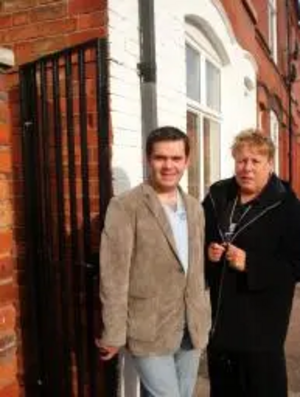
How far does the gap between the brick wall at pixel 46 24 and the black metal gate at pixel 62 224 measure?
15 centimetres

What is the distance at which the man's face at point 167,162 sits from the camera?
249 centimetres

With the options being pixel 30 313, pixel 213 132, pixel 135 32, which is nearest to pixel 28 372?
pixel 30 313

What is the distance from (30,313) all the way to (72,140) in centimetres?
115

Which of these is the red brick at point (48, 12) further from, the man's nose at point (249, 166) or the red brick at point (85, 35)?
the man's nose at point (249, 166)

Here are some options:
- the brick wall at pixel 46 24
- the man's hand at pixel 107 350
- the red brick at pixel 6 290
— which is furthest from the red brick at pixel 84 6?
the man's hand at pixel 107 350

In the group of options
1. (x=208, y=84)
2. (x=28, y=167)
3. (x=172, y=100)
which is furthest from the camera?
(x=208, y=84)

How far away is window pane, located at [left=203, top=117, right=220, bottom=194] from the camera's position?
5.98 meters

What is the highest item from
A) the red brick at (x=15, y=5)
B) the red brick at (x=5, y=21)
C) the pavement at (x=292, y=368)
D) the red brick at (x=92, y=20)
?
the red brick at (x=15, y=5)

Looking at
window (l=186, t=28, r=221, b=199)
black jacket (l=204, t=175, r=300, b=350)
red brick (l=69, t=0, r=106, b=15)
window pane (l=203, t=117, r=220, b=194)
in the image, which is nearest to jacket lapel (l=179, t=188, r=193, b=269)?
black jacket (l=204, t=175, r=300, b=350)

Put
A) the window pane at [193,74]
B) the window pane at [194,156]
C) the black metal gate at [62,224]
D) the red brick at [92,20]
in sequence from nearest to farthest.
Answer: the black metal gate at [62,224], the red brick at [92,20], the window pane at [193,74], the window pane at [194,156]

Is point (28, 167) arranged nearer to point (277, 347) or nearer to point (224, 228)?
point (224, 228)

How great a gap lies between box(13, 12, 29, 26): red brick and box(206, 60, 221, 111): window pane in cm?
276

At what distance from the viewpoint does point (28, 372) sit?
138 inches

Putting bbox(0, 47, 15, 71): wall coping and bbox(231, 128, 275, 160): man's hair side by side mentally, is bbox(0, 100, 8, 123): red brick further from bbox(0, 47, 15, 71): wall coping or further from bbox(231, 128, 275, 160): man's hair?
bbox(231, 128, 275, 160): man's hair
